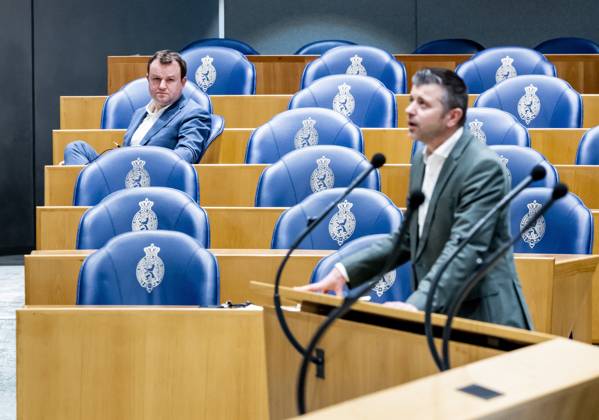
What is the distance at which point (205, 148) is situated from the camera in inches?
127

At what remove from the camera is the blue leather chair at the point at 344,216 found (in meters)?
2.37

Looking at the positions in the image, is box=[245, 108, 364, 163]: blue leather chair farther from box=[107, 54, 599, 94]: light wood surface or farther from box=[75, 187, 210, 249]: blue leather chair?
box=[107, 54, 599, 94]: light wood surface

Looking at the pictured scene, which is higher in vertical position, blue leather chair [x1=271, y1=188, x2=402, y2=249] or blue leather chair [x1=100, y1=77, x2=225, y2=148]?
blue leather chair [x1=100, y1=77, x2=225, y2=148]

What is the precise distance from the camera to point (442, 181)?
156cm

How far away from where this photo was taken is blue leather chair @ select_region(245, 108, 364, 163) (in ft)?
10.2

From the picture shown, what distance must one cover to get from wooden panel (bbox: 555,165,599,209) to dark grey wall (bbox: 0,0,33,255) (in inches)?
110

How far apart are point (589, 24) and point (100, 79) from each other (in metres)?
2.60

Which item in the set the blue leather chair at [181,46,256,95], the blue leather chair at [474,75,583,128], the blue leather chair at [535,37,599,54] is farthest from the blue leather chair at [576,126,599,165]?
the blue leather chair at [535,37,599,54]

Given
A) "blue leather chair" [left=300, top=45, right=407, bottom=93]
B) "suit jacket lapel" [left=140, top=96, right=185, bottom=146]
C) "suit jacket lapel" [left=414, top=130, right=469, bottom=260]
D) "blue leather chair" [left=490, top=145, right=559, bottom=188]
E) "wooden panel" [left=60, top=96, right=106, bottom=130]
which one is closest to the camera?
"suit jacket lapel" [left=414, top=130, right=469, bottom=260]

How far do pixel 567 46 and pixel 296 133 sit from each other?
2.11 m

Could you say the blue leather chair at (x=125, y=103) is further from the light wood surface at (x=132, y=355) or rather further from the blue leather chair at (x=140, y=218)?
the light wood surface at (x=132, y=355)

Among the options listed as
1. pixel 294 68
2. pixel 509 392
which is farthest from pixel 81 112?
pixel 509 392

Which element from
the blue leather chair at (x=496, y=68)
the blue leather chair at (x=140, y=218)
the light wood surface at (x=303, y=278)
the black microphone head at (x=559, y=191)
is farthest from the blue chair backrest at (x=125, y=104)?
the black microphone head at (x=559, y=191)

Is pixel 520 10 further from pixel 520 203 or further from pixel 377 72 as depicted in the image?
pixel 520 203
